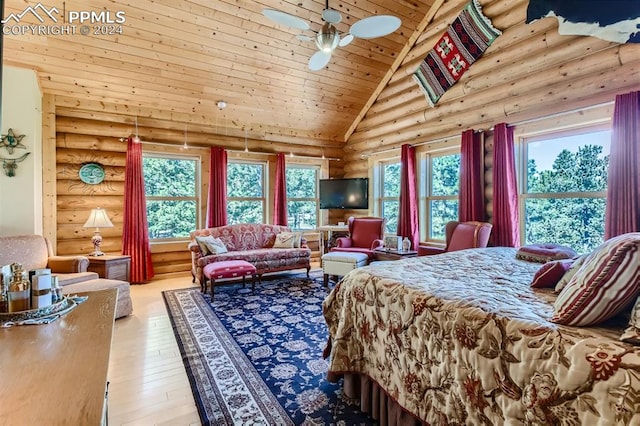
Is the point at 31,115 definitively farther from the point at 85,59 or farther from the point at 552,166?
the point at 552,166

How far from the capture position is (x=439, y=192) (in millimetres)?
5227

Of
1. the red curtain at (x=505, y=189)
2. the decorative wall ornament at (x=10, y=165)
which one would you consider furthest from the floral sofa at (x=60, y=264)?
the red curtain at (x=505, y=189)

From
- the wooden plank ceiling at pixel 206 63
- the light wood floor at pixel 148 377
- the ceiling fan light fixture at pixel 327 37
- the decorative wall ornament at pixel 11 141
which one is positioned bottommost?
the light wood floor at pixel 148 377

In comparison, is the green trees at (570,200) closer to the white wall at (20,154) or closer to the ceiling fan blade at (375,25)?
the ceiling fan blade at (375,25)

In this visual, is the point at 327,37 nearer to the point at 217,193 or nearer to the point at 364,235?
the point at 364,235

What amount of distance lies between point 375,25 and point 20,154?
14.4 feet

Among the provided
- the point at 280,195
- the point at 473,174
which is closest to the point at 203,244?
the point at 280,195

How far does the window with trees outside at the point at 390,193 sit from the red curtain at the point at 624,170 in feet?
10.8

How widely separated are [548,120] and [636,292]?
3.33 meters

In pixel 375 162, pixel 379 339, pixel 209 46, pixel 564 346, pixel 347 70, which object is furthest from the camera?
pixel 375 162

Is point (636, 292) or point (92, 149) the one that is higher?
point (92, 149)

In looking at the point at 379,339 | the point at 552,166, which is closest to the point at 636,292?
the point at 379,339

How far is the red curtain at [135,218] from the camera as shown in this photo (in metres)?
4.98

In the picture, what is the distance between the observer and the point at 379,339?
173 cm
